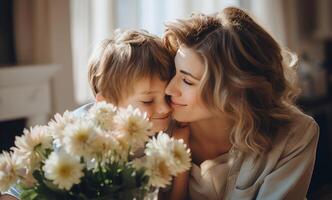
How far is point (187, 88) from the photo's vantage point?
1.29m

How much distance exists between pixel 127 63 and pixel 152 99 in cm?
11

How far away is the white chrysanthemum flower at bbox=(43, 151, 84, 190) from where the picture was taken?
2.73ft

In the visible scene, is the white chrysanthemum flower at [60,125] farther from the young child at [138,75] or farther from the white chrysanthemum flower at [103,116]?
the young child at [138,75]

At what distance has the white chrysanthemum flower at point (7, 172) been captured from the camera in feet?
3.00

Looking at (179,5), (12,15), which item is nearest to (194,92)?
(12,15)

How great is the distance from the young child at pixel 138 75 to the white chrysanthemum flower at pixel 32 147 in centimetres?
44

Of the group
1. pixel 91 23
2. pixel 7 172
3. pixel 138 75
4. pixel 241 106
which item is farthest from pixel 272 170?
pixel 91 23

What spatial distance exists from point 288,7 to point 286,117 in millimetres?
2783

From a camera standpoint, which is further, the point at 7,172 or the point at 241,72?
the point at 241,72

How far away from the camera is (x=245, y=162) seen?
1288 mm

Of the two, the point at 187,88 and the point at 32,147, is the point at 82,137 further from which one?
the point at 187,88

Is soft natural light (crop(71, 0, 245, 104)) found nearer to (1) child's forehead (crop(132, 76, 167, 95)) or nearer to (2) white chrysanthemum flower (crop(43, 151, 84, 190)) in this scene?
(1) child's forehead (crop(132, 76, 167, 95))

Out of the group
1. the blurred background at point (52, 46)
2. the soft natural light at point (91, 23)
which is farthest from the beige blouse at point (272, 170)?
the soft natural light at point (91, 23)

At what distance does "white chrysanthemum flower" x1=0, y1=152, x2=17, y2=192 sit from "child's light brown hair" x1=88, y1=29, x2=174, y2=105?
1.55 ft
